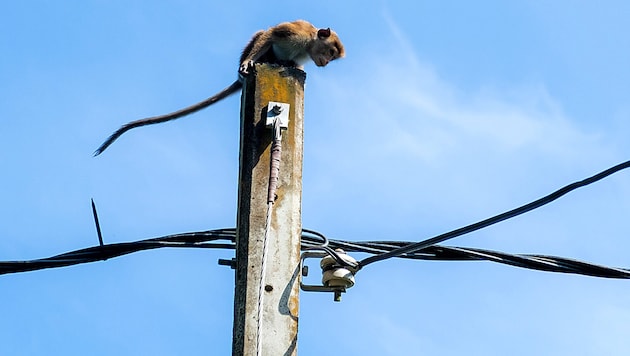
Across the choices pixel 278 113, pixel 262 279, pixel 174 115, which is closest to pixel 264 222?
pixel 262 279

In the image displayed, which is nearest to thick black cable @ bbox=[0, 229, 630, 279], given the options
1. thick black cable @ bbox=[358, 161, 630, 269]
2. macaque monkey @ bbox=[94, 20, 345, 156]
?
thick black cable @ bbox=[358, 161, 630, 269]

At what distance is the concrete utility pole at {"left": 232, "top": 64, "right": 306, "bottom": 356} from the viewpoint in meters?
4.69

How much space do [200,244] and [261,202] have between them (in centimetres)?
117

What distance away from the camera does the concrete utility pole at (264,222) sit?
469 centimetres

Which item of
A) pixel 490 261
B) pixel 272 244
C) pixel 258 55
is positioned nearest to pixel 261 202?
pixel 272 244

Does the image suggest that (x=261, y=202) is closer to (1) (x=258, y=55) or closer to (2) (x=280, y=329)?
(2) (x=280, y=329)

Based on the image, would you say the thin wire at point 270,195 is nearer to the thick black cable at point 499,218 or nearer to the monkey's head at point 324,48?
the thick black cable at point 499,218

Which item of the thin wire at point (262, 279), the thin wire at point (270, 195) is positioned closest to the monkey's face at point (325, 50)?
the thin wire at point (270, 195)

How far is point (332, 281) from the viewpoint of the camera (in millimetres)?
5098

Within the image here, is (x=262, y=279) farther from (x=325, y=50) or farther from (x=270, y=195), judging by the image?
(x=325, y=50)

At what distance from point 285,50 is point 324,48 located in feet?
2.36

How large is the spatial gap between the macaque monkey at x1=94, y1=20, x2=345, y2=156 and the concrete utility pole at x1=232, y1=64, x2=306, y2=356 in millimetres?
2288

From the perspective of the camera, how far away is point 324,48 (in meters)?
9.54

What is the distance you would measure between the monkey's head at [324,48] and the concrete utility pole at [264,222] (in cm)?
413
